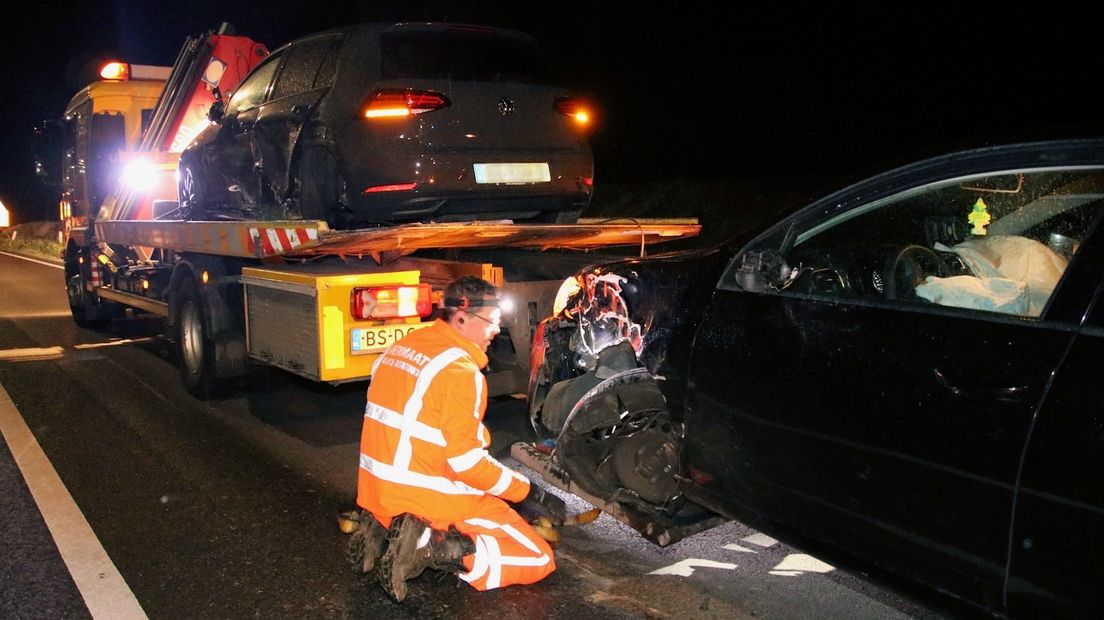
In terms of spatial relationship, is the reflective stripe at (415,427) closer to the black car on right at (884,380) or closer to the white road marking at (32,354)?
the black car on right at (884,380)

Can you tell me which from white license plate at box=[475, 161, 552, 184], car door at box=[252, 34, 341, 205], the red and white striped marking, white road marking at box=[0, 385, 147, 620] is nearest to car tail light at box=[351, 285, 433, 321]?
the red and white striped marking

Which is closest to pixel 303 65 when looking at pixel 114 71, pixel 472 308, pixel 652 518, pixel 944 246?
pixel 472 308

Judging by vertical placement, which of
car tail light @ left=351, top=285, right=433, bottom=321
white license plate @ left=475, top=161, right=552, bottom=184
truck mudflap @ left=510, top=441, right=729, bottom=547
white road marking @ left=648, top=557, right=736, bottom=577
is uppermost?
white license plate @ left=475, top=161, right=552, bottom=184

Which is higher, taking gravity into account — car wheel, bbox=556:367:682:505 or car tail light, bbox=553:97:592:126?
car tail light, bbox=553:97:592:126

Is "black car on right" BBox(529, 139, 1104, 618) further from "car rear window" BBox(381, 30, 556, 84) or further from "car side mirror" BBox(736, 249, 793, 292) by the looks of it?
"car rear window" BBox(381, 30, 556, 84)

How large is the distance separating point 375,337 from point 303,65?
207 cm

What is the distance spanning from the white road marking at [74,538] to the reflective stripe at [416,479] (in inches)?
41.3

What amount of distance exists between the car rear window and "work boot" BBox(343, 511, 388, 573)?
3.16 metres

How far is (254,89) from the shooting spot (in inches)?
282

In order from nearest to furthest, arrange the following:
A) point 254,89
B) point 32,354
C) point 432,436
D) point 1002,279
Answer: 1. point 1002,279
2. point 432,436
3. point 254,89
4. point 32,354

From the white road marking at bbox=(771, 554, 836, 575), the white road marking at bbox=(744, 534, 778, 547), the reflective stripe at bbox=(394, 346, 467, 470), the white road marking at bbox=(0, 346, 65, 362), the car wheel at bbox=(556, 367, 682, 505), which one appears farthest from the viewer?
the white road marking at bbox=(0, 346, 65, 362)

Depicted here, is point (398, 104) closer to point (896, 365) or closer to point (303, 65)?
point (303, 65)

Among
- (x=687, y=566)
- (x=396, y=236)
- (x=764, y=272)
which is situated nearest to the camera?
(x=764, y=272)

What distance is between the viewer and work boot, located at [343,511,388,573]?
11.8 feet
